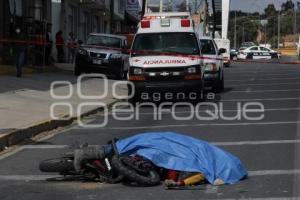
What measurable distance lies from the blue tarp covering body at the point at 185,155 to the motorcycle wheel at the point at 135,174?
178mm

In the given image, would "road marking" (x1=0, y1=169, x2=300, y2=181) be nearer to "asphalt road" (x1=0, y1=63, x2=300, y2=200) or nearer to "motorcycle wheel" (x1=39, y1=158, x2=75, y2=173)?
"asphalt road" (x1=0, y1=63, x2=300, y2=200)

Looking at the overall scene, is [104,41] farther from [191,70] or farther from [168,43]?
[191,70]

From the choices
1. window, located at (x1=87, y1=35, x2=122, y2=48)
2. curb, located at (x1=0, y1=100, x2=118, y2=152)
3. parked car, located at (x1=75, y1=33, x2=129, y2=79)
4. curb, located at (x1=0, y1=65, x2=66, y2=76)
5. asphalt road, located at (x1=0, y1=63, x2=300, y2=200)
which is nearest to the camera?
asphalt road, located at (x1=0, y1=63, x2=300, y2=200)

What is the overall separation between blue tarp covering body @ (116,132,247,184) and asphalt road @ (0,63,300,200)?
0.61 ft

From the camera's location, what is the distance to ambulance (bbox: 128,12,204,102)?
1717cm

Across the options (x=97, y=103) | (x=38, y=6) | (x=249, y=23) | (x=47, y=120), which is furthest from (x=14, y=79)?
(x=249, y=23)

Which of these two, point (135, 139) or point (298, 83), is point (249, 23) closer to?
point (298, 83)

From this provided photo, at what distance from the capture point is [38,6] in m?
29.5

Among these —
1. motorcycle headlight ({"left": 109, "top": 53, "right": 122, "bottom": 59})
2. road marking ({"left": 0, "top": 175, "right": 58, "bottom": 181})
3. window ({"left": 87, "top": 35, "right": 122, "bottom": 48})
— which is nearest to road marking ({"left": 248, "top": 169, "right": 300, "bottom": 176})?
road marking ({"left": 0, "top": 175, "right": 58, "bottom": 181})

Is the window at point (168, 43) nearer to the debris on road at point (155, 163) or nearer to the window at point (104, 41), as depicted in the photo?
the window at point (104, 41)

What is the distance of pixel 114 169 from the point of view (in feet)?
25.1

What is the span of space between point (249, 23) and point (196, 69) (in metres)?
143

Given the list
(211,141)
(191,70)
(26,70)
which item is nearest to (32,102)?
(191,70)

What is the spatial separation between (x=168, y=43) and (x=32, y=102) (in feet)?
14.6
